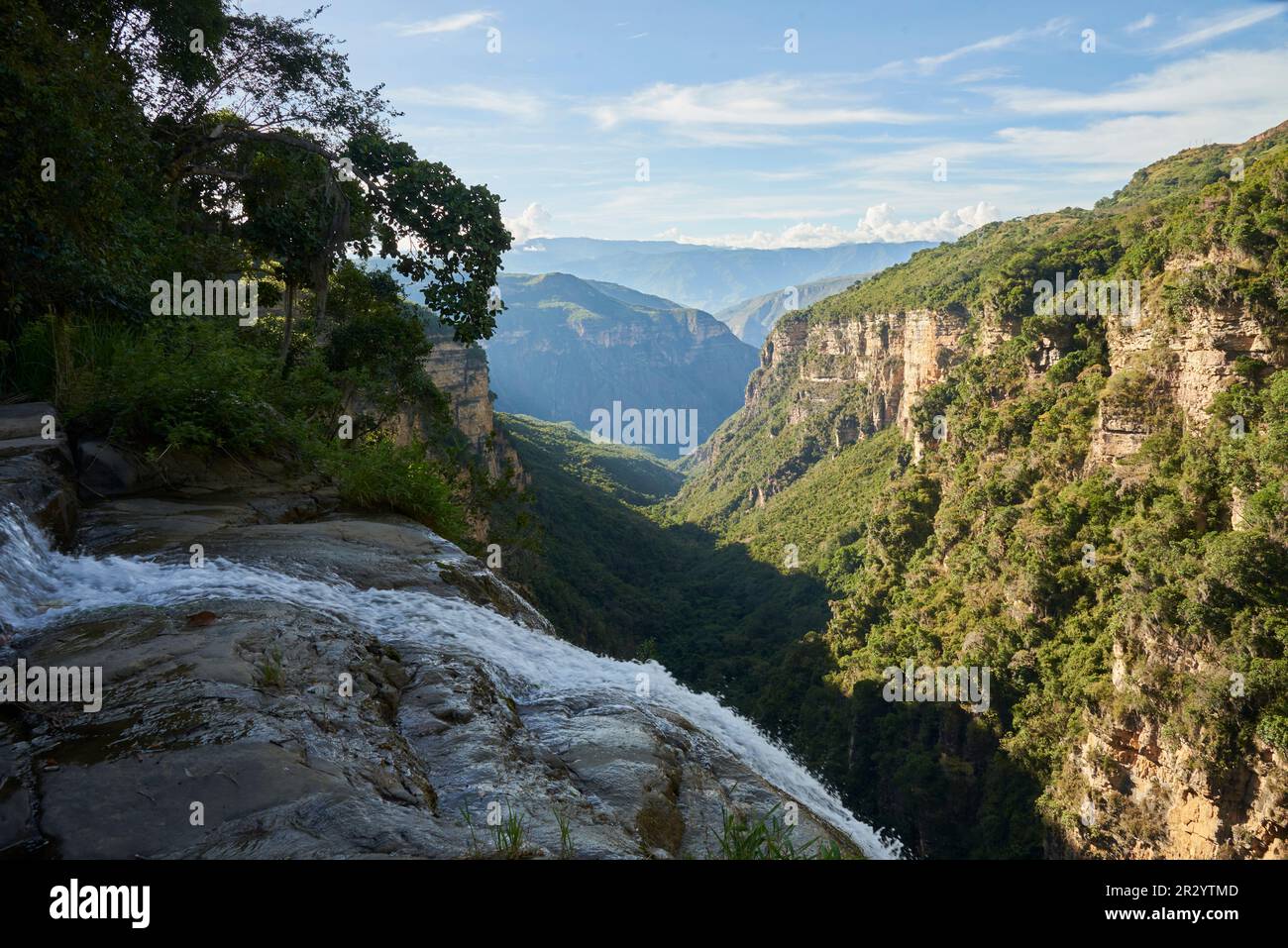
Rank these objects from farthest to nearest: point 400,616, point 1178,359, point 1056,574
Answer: point 1056,574 → point 1178,359 → point 400,616

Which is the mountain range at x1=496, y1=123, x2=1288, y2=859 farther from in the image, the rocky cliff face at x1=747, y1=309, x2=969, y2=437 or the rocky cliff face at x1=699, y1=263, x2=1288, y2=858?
the rocky cliff face at x1=747, y1=309, x2=969, y2=437

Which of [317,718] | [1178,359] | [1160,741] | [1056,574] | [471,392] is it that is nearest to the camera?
[317,718]

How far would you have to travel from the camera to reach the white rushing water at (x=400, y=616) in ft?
15.0

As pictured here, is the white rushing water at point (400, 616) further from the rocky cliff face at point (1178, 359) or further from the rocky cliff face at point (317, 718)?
the rocky cliff face at point (1178, 359)

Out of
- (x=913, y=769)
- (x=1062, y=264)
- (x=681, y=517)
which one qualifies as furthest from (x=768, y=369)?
(x=913, y=769)

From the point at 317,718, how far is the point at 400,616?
1.76 m

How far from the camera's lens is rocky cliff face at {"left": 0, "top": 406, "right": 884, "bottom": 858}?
2.74 meters

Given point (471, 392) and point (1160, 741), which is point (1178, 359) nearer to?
point (1160, 741)

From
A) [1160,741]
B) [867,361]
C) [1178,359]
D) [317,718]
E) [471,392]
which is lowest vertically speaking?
[1160,741]

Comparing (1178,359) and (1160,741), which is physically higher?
(1178,359)

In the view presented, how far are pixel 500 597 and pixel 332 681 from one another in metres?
2.62

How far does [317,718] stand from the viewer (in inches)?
142

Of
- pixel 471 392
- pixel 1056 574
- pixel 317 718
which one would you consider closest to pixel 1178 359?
pixel 1056 574

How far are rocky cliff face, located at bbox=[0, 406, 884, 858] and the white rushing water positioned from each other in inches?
0.9
